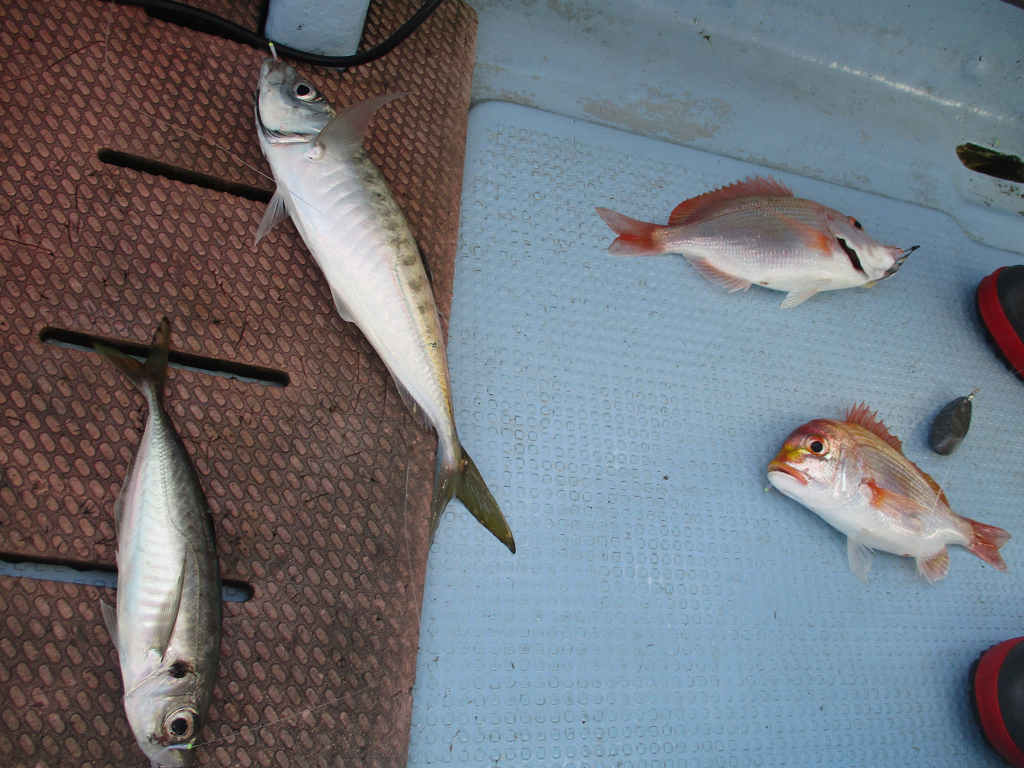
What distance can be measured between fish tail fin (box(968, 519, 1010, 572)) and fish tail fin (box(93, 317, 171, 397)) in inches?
82.7

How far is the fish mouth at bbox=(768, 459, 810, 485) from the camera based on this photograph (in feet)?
5.22

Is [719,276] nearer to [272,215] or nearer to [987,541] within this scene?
[987,541]

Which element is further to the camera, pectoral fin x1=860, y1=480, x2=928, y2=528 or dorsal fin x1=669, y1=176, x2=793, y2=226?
dorsal fin x1=669, y1=176, x2=793, y2=226

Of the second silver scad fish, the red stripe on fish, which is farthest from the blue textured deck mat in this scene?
the second silver scad fish

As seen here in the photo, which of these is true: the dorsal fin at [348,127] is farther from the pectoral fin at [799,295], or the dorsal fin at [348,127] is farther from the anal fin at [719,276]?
the pectoral fin at [799,295]

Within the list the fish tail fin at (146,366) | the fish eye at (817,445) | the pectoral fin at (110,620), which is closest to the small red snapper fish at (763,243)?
the fish eye at (817,445)

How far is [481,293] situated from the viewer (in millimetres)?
1660

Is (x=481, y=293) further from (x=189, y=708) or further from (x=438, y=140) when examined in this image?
(x=189, y=708)

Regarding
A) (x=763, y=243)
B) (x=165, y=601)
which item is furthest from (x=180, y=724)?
(x=763, y=243)

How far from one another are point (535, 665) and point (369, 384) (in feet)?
2.52

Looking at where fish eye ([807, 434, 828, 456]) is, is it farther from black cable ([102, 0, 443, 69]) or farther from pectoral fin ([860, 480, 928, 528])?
black cable ([102, 0, 443, 69])

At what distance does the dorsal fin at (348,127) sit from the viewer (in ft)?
4.20

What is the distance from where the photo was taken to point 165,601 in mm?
1078

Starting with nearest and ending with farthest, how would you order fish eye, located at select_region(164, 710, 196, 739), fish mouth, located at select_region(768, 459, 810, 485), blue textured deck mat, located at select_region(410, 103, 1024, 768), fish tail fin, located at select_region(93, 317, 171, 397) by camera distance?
fish eye, located at select_region(164, 710, 196, 739), fish tail fin, located at select_region(93, 317, 171, 397), blue textured deck mat, located at select_region(410, 103, 1024, 768), fish mouth, located at select_region(768, 459, 810, 485)
